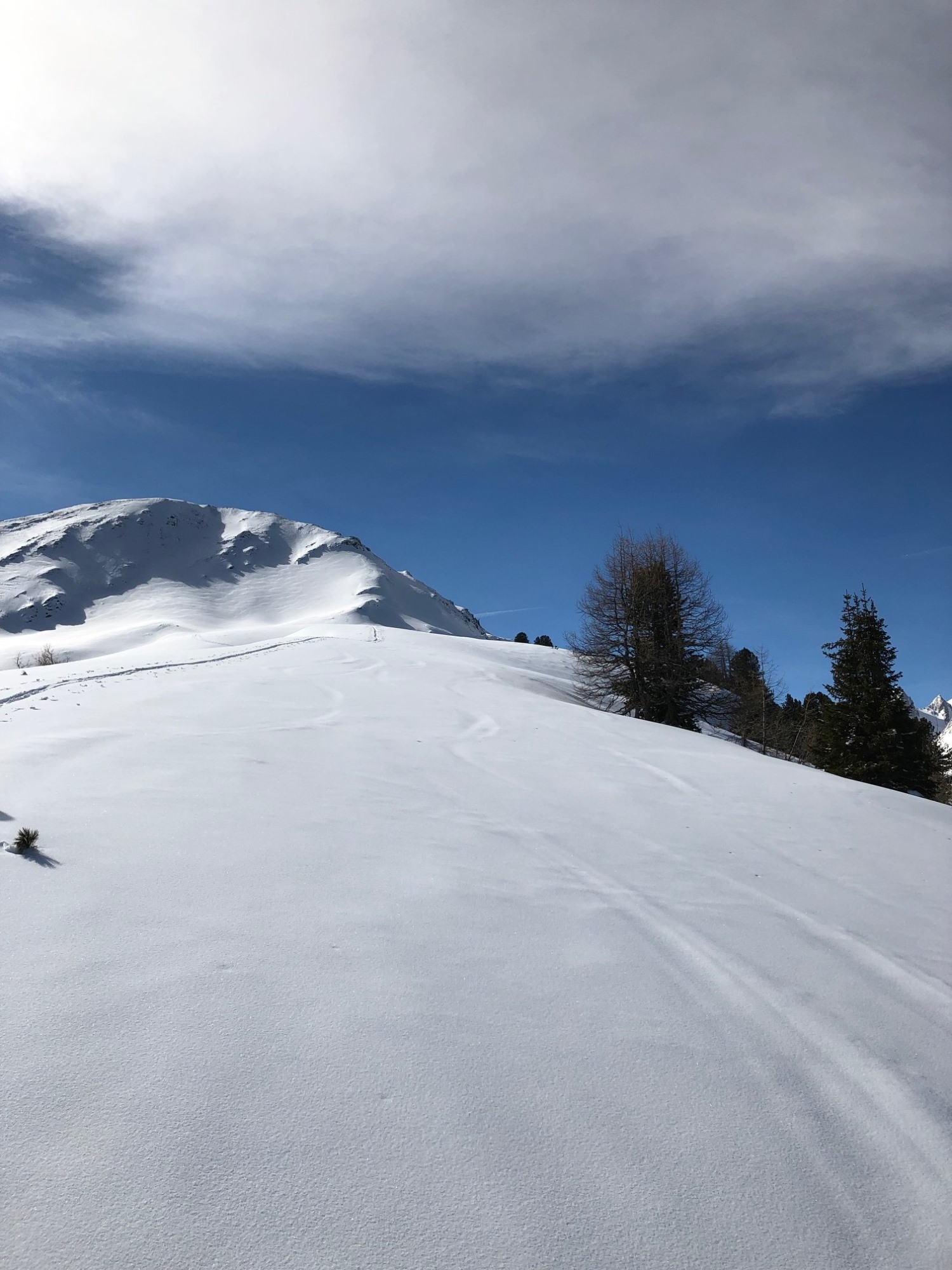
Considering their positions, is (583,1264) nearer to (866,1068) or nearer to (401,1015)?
(401,1015)

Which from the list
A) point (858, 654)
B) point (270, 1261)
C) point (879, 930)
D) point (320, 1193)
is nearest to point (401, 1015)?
point (320, 1193)

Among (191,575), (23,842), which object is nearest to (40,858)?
(23,842)

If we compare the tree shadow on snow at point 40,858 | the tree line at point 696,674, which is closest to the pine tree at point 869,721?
the tree line at point 696,674

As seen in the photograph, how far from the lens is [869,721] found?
2225cm

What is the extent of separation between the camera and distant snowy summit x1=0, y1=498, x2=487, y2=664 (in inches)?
3583

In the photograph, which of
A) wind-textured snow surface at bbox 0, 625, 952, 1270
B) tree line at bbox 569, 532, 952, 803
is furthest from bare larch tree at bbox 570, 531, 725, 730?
wind-textured snow surface at bbox 0, 625, 952, 1270

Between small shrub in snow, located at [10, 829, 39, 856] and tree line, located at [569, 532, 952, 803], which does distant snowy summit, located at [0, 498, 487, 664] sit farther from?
small shrub in snow, located at [10, 829, 39, 856]

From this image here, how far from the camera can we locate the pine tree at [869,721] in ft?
71.5

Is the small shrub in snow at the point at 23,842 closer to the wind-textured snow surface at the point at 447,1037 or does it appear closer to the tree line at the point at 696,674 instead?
the wind-textured snow surface at the point at 447,1037

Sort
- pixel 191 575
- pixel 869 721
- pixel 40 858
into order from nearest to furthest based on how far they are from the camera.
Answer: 1. pixel 40 858
2. pixel 869 721
3. pixel 191 575

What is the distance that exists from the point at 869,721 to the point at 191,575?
111426 mm

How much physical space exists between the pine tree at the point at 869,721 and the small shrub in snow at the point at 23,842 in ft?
75.4

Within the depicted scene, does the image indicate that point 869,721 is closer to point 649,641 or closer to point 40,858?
point 649,641

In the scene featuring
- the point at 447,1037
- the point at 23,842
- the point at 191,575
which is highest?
the point at 191,575
